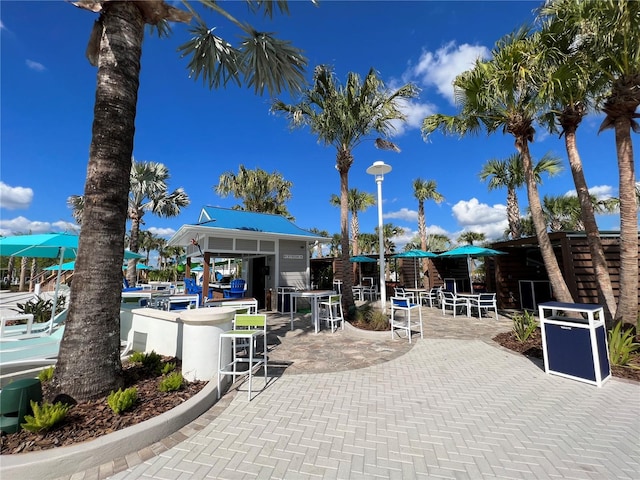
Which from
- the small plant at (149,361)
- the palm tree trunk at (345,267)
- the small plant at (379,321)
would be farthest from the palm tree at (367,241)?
the small plant at (149,361)

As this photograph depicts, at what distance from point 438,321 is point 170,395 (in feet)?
28.2

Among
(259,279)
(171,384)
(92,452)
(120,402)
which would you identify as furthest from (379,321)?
(259,279)

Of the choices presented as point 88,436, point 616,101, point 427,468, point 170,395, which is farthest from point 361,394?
point 616,101

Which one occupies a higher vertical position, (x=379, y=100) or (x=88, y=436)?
(x=379, y=100)

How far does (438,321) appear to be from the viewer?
30.6 feet

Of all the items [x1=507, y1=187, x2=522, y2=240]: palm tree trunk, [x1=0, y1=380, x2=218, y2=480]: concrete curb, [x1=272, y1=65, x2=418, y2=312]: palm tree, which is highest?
[x1=272, y1=65, x2=418, y2=312]: palm tree

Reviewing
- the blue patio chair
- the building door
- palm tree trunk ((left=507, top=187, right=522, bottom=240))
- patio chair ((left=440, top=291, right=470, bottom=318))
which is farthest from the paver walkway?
palm tree trunk ((left=507, top=187, right=522, bottom=240))

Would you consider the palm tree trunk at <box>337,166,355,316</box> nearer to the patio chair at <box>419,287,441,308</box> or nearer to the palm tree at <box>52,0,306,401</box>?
the patio chair at <box>419,287,441,308</box>

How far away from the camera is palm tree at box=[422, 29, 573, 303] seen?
6.16 meters

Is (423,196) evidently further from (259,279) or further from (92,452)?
(92,452)

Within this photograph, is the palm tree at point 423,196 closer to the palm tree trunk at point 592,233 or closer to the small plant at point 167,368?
the palm tree trunk at point 592,233

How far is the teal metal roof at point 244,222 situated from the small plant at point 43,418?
25.6 feet

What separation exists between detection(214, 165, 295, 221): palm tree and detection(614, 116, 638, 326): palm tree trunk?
17.6m

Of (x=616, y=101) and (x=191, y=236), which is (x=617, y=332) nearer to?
(x=616, y=101)
